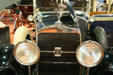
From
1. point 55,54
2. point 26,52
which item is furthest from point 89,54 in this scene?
point 26,52

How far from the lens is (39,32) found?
2.18 metres

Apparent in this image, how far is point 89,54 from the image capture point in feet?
6.41

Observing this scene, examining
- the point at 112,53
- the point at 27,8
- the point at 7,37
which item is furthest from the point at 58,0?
the point at 27,8

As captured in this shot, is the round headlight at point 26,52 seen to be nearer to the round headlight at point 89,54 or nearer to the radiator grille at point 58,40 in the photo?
the radiator grille at point 58,40

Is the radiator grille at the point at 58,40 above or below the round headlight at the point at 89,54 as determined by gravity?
above

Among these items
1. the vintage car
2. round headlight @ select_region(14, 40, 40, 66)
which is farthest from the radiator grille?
round headlight @ select_region(14, 40, 40, 66)

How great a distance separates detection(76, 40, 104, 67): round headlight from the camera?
193 centimetres

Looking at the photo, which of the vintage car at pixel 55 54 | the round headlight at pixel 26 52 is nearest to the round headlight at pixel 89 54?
the vintage car at pixel 55 54

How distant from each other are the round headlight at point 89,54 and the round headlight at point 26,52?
549 millimetres

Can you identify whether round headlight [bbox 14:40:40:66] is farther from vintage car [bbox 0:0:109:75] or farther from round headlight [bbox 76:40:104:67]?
round headlight [bbox 76:40:104:67]

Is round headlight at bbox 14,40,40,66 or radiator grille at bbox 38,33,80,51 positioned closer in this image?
round headlight at bbox 14,40,40,66

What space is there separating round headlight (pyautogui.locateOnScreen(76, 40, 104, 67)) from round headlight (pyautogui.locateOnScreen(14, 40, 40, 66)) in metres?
0.55

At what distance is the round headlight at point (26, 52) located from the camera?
195cm

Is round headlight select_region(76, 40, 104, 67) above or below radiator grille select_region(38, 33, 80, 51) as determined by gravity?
below
